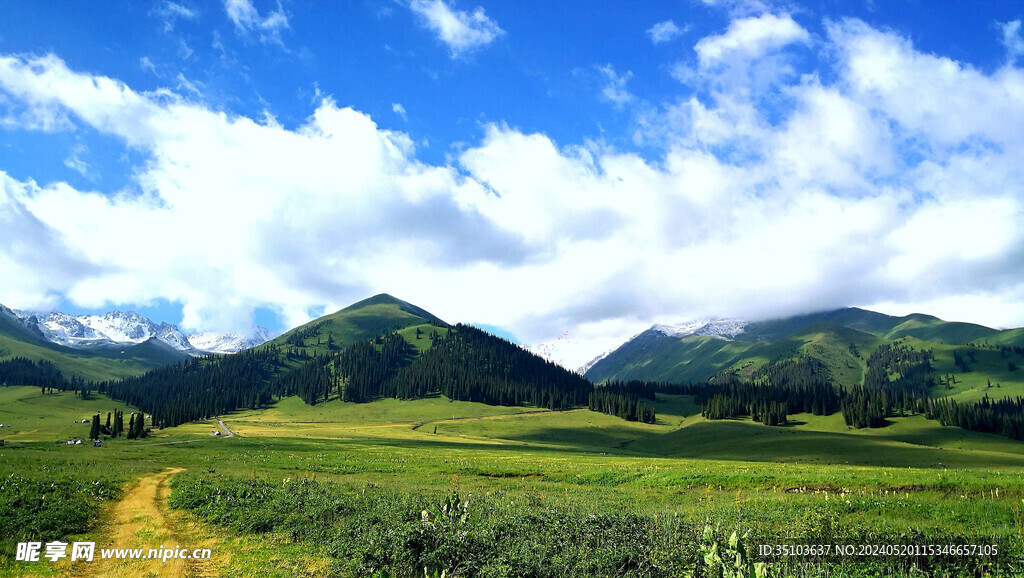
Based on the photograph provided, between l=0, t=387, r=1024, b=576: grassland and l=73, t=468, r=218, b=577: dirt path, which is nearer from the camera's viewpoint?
l=0, t=387, r=1024, b=576: grassland

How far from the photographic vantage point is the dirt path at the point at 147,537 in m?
19.4

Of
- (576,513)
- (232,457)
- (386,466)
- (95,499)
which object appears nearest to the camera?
(576,513)

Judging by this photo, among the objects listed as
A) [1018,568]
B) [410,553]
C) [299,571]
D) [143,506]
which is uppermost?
[1018,568]

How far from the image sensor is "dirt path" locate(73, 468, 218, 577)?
63.6ft

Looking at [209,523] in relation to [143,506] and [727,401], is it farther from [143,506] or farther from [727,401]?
[727,401]

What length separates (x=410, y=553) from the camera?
16.2 metres

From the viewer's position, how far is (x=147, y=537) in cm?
2414

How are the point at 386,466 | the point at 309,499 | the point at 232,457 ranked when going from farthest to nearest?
1. the point at 232,457
2. the point at 386,466
3. the point at 309,499

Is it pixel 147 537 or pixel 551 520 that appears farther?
pixel 147 537

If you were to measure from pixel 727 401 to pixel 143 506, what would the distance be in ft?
660

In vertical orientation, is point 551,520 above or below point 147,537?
above

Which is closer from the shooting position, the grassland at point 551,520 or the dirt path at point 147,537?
the grassland at point 551,520

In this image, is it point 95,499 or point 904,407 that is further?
point 904,407

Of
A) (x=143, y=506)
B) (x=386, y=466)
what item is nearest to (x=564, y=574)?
(x=143, y=506)
